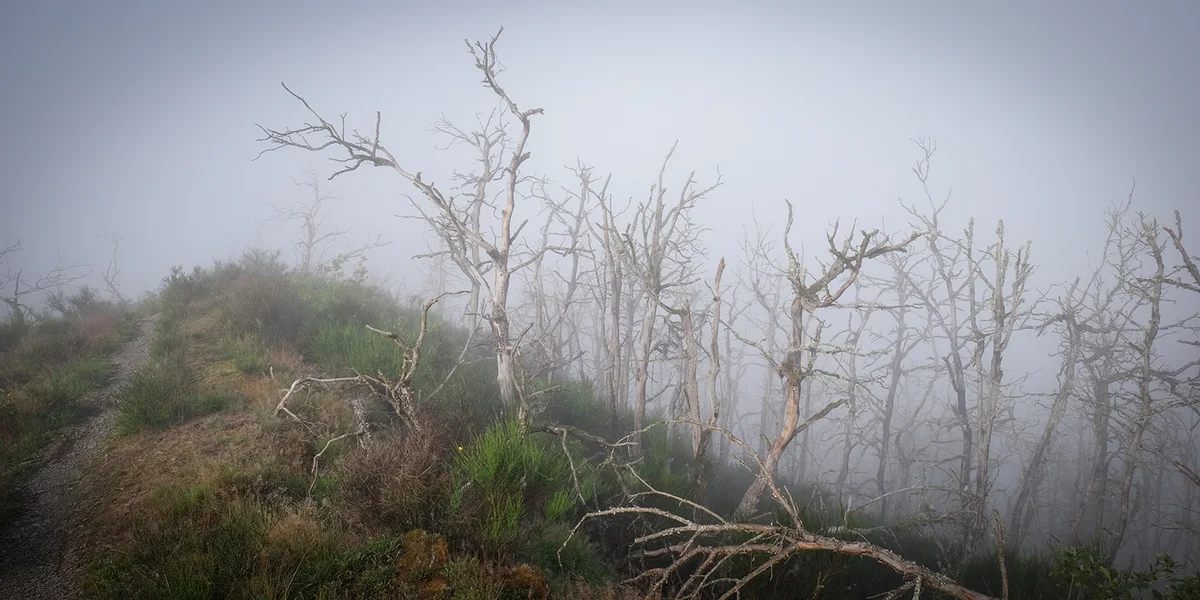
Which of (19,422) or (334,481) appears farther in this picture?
(19,422)

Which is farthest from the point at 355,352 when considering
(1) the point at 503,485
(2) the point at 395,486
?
(1) the point at 503,485

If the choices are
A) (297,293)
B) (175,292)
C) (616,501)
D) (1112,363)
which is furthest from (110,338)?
(1112,363)

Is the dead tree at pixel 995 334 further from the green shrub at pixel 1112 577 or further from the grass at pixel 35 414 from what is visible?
the grass at pixel 35 414

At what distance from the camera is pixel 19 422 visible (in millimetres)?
5746

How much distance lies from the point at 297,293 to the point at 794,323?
11.2m

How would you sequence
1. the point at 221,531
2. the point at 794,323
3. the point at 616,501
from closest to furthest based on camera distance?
the point at 221,531 < the point at 794,323 < the point at 616,501

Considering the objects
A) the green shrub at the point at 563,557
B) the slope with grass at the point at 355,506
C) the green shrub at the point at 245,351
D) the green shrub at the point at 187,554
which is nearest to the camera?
the green shrub at the point at 187,554

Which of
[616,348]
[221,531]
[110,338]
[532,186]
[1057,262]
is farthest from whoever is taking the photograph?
[1057,262]

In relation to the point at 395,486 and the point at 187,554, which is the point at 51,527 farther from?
the point at 395,486

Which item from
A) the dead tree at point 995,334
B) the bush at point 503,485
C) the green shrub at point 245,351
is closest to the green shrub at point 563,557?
the bush at point 503,485

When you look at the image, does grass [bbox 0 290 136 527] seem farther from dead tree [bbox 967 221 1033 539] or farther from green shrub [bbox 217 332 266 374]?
dead tree [bbox 967 221 1033 539]

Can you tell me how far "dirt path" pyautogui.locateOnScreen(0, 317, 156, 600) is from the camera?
3428mm

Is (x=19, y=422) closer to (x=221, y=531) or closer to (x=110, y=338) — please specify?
(x=110, y=338)

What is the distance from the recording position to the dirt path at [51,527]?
3428 mm
